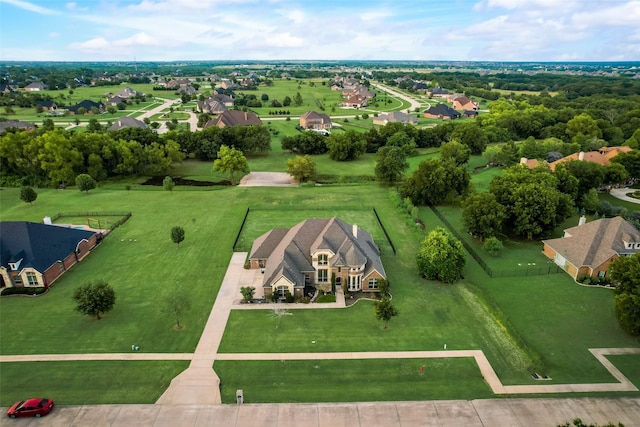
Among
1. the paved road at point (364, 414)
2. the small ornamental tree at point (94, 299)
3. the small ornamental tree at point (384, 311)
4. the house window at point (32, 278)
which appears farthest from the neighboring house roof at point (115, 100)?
the small ornamental tree at point (384, 311)

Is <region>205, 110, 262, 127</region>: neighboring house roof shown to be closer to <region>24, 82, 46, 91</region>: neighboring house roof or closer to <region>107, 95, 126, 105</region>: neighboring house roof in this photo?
<region>107, 95, 126, 105</region>: neighboring house roof

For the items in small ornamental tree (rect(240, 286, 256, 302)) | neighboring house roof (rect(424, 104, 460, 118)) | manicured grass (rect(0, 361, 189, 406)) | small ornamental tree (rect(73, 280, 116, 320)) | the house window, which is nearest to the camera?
manicured grass (rect(0, 361, 189, 406))

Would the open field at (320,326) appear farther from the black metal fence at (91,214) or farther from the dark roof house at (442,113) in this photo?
the dark roof house at (442,113)

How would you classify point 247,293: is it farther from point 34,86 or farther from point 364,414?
point 34,86

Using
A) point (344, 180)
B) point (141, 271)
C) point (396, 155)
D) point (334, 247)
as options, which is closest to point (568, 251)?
point (334, 247)

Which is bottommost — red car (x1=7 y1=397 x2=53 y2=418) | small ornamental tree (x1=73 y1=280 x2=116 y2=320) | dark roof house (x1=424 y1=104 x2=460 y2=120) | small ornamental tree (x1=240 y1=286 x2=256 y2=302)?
red car (x1=7 y1=397 x2=53 y2=418)

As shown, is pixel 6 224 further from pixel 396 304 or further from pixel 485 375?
pixel 485 375

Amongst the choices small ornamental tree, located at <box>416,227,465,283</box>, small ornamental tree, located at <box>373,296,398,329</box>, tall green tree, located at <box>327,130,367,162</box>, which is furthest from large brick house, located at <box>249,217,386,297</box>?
tall green tree, located at <box>327,130,367,162</box>
